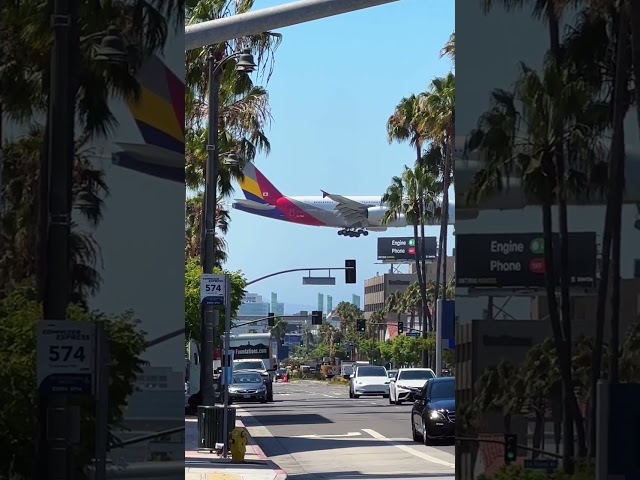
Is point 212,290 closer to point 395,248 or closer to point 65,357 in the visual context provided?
point 65,357

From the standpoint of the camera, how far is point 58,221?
8.40 meters

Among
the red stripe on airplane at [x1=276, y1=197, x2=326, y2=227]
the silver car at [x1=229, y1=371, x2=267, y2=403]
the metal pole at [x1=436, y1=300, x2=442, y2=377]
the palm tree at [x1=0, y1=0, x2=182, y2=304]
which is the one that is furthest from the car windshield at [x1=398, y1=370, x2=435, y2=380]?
the red stripe on airplane at [x1=276, y1=197, x2=326, y2=227]

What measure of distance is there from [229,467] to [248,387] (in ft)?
105

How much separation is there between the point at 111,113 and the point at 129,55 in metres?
0.41

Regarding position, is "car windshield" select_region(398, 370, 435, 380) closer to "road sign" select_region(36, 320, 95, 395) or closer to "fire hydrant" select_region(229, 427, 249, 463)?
"fire hydrant" select_region(229, 427, 249, 463)

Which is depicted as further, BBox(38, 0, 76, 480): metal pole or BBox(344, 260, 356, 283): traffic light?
BBox(344, 260, 356, 283): traffic light

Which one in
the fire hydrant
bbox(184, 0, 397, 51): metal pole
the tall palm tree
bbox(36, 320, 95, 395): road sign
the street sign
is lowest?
the fire hydrant

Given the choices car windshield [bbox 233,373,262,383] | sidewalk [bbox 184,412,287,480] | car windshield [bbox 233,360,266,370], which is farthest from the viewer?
car windshield [bbox 233,360,266,370]

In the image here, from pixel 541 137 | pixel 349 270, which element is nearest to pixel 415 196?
pixel 349 270

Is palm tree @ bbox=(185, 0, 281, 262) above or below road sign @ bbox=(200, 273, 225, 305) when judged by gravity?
above

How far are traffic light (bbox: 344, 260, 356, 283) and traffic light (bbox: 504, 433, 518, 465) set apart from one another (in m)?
51.6

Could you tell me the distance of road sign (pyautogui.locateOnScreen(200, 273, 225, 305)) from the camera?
2222 cm

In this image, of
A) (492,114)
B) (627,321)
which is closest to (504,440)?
(627,321)

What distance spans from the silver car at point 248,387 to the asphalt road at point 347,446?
8.06 meters
